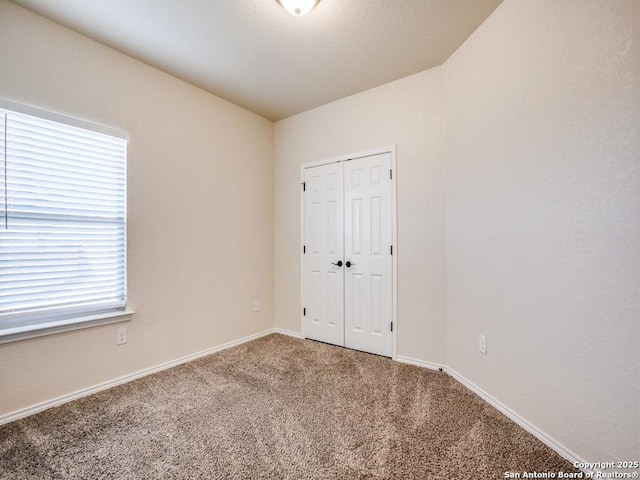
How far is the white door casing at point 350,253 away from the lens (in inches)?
113

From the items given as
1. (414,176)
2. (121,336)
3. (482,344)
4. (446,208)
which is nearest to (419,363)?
(482,344)

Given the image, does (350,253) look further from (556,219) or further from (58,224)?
(58,224)

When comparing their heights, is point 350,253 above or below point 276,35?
below

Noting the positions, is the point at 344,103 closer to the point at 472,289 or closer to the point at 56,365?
the point at 472,289

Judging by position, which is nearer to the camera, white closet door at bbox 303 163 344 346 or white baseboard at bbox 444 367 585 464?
white baseboard at bbox 444 367 585 464

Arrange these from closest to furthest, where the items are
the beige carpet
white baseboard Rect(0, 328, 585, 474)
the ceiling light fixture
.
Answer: the beige carpet → white baseboard Rect(0, 328, 585, 474) → the ceiling light fixture

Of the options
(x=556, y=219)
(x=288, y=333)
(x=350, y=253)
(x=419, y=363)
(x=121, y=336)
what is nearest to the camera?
(x=556, y=219)

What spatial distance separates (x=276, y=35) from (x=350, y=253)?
2.09 meters

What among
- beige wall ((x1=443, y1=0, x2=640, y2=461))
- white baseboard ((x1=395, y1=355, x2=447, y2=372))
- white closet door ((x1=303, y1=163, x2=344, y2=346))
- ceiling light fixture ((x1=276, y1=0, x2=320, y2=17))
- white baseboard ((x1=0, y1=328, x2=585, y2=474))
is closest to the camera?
beige wall ((x1=443, y1=0, x2=640, y2=461))

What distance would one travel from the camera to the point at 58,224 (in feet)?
6.73

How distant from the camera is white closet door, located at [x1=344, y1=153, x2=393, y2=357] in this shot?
286cm

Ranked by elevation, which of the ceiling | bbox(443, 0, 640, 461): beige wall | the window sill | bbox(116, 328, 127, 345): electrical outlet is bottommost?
bbox(116, 328, 127, 345): electrical outlet

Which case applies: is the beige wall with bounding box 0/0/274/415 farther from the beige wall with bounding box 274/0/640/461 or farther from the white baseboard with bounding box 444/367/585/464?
the white baseboard with bounding box 444/367/585/464

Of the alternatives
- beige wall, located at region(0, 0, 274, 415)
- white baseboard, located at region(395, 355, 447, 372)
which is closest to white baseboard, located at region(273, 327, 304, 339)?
beige wall, located at region(0, 0, 274, 415)
